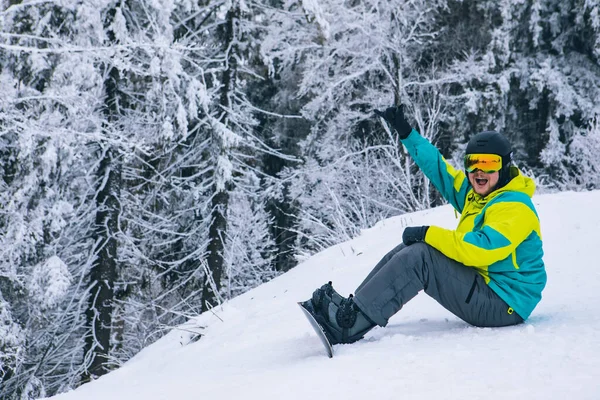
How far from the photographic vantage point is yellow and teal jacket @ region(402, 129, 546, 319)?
2916 millimetres

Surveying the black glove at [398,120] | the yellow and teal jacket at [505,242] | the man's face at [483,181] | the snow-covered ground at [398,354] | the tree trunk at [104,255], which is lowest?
the tree trunk at [104,255]

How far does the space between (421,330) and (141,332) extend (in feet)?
45.8

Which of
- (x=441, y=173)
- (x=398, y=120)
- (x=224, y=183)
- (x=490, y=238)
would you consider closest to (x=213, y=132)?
(x=224, y=183)

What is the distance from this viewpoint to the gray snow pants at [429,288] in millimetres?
2998

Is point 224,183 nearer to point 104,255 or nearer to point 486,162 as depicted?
point 104,255

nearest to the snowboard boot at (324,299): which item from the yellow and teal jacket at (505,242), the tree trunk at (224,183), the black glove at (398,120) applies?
the yellow and teal jacket at (505,242)

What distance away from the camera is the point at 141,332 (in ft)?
52.3

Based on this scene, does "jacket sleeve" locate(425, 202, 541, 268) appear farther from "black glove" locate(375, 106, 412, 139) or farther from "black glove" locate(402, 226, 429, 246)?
"black glove" locate(375, 106, 412, 139)

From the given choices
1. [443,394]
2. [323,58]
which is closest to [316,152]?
[323,58]

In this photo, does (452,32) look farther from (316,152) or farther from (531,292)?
(531,292)

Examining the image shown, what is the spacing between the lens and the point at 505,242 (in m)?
2.91

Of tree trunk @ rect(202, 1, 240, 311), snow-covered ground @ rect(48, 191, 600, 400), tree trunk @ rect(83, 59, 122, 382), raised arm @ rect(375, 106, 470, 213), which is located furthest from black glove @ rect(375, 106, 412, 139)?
tree trunk @ rect(202, 1, 240, 311)

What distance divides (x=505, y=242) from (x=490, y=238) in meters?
0.08

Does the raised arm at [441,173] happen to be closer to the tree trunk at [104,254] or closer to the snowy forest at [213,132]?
the snowy forest at [213,132]
